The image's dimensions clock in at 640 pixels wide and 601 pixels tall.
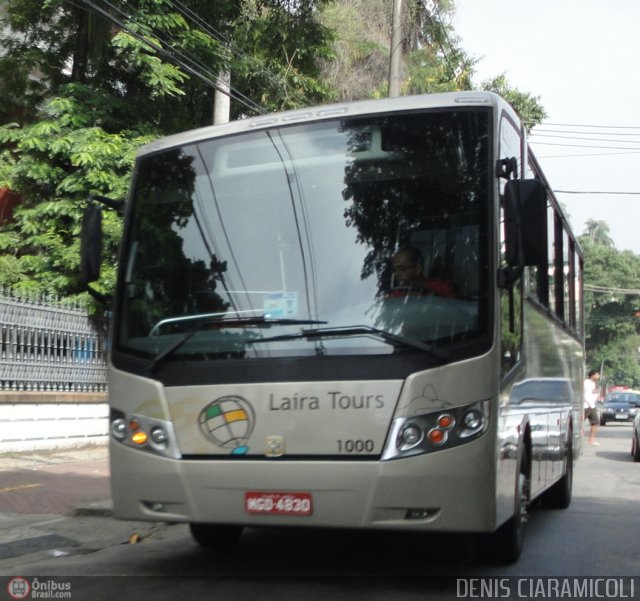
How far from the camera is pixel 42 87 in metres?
20.2

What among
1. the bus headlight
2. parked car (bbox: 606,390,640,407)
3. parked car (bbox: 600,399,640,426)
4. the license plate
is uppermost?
the bus headlight

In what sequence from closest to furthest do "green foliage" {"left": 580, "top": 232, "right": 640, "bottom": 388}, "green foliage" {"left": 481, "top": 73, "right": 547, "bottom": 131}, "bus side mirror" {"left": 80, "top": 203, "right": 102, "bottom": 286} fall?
"bus side mirror" {"left": 80, "top": 203, "right": 102, "bottom": 286}
"green foliage" {"left": 481, "top": 73, "right": 547, "bottom": 131}
"green foliage" {"left": 580, "top": 232, "right": 640, "bottom": 388}

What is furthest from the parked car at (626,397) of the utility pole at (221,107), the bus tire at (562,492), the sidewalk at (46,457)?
the bus tire at (562,492)

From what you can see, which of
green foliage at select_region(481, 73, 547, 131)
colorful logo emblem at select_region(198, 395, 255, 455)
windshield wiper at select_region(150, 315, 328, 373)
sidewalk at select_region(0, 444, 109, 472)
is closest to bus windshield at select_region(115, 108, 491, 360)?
windshield wiper at select_region(150, 315, 328, 373)

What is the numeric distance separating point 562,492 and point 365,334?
5.60 meters

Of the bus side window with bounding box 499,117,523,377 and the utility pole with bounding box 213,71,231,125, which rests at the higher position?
the utility pole with bounding box 213,71,231,125

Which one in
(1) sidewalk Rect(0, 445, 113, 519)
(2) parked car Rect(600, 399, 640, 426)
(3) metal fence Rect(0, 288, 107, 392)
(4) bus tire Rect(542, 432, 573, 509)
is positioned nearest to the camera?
(1) sidewalk Rect(0, 445, 113, 519)

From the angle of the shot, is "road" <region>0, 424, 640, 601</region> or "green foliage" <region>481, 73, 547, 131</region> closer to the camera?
"road" <region>0, 424, 640, 601</region>

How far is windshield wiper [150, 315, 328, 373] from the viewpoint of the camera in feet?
19.8

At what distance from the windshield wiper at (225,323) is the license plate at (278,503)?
0.98 meters

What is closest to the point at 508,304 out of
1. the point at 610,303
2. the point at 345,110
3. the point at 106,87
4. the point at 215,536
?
the point at 345,110

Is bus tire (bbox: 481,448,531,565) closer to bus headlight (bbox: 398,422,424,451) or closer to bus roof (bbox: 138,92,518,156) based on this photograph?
bus headlight (bbox: 398,422,424,451)

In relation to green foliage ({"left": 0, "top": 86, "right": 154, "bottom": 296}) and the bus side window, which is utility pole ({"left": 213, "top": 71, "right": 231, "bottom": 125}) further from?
the bus side window

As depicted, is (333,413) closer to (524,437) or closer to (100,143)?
(524,437)
